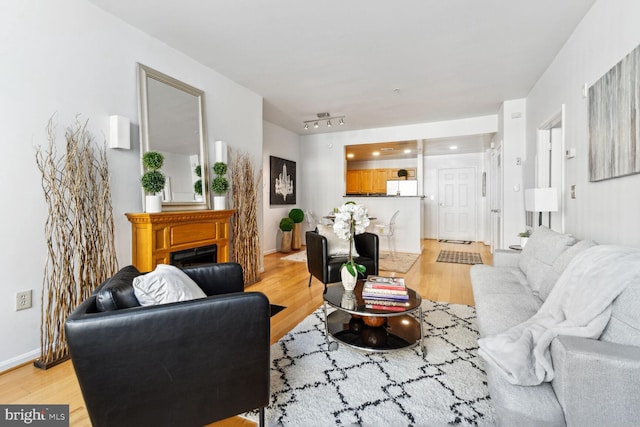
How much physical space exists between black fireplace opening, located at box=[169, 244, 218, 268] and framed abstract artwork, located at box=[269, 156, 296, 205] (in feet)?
→ 9.31

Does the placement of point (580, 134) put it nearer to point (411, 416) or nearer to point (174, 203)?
point (411, 416)

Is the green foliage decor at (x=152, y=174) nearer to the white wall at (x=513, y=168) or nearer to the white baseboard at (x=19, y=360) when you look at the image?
the white baseboard at (x=19, y=360)

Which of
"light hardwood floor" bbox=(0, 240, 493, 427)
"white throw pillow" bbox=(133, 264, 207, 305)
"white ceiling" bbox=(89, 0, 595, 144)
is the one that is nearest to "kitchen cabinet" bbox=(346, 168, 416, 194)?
"light hardwood floor" bbox=(0, 240, 493, 427)

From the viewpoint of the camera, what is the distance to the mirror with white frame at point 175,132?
2805 millimetres

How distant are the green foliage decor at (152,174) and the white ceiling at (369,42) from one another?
1.19m

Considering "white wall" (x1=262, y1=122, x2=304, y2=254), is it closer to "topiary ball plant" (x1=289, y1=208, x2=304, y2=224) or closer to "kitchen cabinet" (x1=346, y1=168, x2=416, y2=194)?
"topiary ball plant" (x1=289, y1=208, x2=304, y2=224)

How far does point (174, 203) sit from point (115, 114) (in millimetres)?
937

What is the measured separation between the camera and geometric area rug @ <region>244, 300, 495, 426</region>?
1.51 m

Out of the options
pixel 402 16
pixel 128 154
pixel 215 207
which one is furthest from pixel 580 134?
pixel 128 154

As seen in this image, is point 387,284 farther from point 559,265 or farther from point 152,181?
point 152,181

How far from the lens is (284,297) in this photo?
343 centimetres

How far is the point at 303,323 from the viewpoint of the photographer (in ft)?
8.77

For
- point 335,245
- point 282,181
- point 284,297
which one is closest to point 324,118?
point 282,181

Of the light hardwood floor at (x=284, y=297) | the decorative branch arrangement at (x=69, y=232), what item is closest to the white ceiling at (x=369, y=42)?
the decorative branch arrangement at (x=69, y=232)
